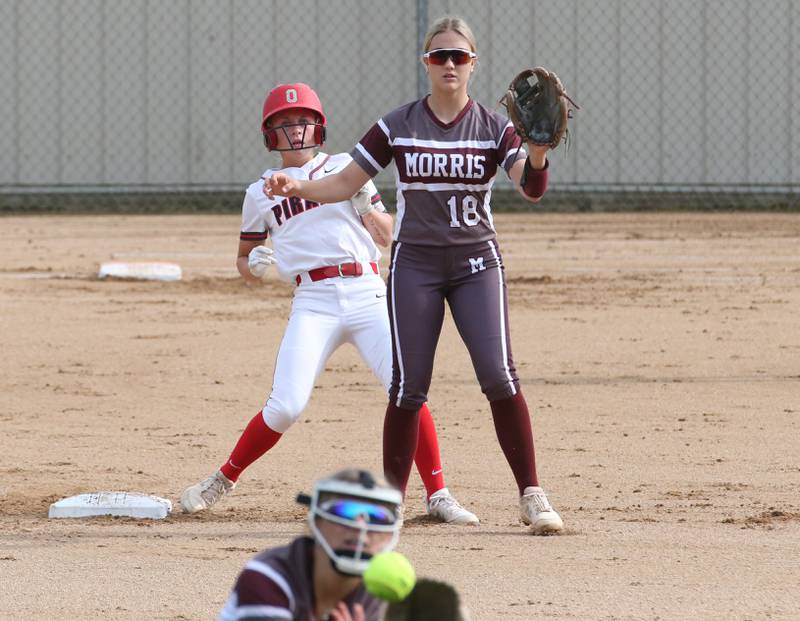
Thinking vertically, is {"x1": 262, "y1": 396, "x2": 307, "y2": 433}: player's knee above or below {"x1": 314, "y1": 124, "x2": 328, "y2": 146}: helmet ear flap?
below

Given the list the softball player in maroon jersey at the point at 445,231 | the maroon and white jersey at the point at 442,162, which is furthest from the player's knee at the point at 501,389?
the maroon and white jersey at the point at 442,162

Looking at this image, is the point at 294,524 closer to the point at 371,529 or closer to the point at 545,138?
the point at 545,138

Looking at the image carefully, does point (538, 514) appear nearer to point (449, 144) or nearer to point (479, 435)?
point (449, 144)

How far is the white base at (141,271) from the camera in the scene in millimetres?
13641

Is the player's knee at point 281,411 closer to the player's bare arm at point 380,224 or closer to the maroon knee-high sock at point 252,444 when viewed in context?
the maroon knee-high sock at point 252,444

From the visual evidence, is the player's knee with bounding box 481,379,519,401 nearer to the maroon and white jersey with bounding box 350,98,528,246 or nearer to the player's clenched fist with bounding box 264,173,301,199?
the maroon and white jersey with bounding box 350,98,528,246

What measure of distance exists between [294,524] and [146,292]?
726cm

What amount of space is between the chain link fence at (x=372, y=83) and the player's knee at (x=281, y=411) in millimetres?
12601

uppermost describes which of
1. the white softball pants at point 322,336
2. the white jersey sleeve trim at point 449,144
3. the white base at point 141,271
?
the white jersey sleeve trim at point 449,144

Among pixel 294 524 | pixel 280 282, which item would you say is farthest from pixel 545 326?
pixel 294 524

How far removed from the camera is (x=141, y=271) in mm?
13648

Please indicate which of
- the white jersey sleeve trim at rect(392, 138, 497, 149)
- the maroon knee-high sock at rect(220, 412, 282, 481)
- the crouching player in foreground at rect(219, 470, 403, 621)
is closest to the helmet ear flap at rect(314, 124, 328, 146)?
the white jersey sleeve trim at rect(392, 138, 497, 149)

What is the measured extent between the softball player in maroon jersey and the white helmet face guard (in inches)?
106

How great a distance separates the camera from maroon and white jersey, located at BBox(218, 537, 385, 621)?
2.91 m
